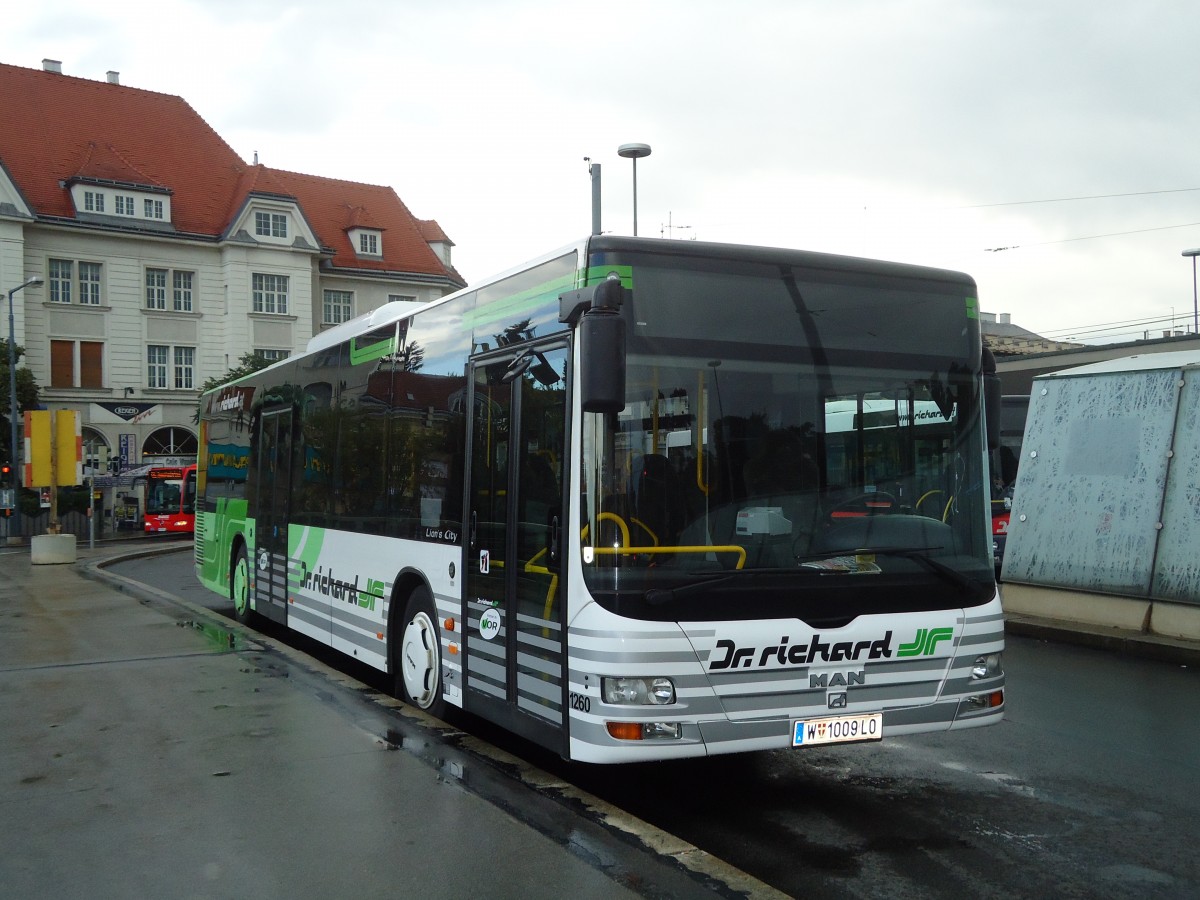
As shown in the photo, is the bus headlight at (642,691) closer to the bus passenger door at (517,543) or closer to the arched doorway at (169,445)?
the bus passenger door at (517,543)

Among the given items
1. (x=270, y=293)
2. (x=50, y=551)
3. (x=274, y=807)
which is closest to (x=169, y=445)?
(x=270, y=293)

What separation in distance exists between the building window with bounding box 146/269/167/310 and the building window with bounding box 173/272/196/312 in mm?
525

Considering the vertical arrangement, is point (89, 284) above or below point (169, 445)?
above

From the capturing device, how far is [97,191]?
55.3 metres

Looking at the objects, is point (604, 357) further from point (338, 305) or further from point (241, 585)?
point (338, 305)

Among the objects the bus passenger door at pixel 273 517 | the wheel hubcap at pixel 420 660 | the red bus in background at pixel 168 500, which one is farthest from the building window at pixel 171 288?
the wheel hubcap at pixel 420 660

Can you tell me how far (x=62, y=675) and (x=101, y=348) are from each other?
48730 millimetres

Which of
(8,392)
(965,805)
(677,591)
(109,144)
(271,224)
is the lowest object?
(965,805)

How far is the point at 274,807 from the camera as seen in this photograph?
19.8 ft

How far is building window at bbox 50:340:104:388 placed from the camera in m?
53.9

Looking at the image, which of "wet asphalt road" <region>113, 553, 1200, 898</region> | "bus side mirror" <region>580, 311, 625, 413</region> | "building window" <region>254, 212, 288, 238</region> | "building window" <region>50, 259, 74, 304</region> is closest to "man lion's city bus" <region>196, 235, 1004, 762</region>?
"bus side mirror" <region>580, 311, 625, 413</region>

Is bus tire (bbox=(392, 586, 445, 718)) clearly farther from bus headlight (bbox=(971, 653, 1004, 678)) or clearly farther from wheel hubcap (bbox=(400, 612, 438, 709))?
bus headlight (bbox=(971, 653, 1004, 678))

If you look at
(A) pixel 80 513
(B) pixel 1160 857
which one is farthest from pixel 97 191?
(B) pixel 1160 857

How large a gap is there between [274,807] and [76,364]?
53.2 m
